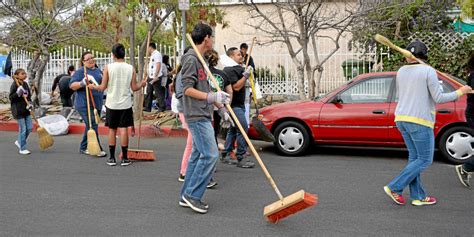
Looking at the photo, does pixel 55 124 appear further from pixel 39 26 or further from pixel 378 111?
pixel 378 111

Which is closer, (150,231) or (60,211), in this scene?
(150,231)

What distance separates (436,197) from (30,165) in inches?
219

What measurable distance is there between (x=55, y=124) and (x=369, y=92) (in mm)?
6470

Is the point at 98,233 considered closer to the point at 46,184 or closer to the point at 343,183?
the point at 46,184

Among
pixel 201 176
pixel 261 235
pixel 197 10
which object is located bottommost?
pixel 261 235

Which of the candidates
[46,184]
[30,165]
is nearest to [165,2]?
[30,165]

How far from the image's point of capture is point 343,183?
22.6ft

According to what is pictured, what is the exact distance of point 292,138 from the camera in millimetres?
8766

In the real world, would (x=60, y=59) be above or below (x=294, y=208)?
above

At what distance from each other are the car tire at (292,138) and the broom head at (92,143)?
9.00 feet

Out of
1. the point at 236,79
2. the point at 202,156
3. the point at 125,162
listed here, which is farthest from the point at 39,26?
the point at 202,156

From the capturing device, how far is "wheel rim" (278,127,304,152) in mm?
8742

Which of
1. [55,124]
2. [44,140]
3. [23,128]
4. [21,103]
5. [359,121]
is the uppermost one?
[21,103]

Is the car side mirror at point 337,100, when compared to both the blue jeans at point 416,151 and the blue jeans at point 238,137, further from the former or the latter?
the blue jeans at point 416,151
